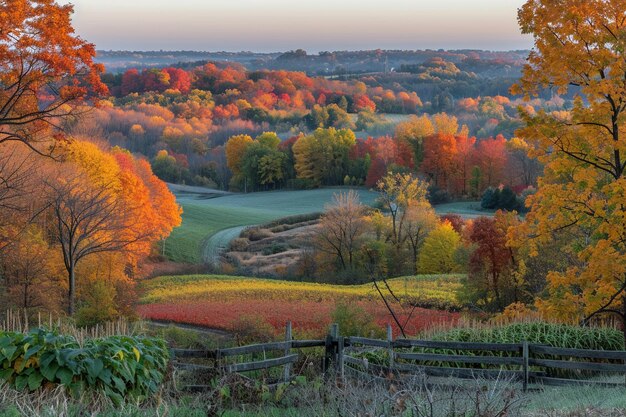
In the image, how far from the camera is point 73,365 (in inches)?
331

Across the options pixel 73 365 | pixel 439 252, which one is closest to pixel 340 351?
pixel 73 365

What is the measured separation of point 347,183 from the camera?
13012 centimetres

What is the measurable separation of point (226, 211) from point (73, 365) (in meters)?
104

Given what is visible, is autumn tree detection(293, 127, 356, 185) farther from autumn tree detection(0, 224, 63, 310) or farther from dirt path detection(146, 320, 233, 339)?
dirt path detection(146, 320, 233, 339)

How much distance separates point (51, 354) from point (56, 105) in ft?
51.8

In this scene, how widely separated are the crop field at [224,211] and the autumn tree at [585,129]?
67438mm

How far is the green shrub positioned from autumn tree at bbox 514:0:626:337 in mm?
10986

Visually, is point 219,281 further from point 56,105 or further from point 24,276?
point 56,105

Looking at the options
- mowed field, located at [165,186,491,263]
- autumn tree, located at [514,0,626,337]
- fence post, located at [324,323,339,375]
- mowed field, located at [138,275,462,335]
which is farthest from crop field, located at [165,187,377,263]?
fence post, located at [324,323,339,375]

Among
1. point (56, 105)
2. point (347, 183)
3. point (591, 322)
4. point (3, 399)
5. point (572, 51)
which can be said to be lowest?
point (347, 183)

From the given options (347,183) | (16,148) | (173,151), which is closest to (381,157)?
(347,183)

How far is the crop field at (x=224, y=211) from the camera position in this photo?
87.0 m

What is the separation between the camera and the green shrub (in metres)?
8.38

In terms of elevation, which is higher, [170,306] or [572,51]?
[572,51]
